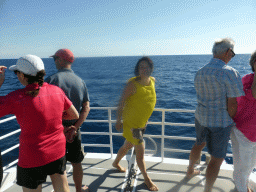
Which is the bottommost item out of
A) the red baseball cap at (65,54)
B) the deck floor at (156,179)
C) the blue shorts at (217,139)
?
the deck floor at (156,179)

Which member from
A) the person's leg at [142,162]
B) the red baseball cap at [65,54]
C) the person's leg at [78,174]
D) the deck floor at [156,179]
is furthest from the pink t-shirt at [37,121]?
the deck floor at [156,179]

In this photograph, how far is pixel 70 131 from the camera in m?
1.73

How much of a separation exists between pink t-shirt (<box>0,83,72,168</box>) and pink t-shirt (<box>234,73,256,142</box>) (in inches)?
65.2

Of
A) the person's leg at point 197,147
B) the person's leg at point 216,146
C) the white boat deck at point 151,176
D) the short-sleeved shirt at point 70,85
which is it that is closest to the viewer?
the short-sleeved shirt at point 70,85

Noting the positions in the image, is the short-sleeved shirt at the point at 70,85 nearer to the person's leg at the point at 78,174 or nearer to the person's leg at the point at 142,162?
the person's leg at the point at 78,174

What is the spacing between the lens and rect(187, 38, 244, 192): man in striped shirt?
1.59 m

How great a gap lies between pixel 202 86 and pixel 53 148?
4.65ft

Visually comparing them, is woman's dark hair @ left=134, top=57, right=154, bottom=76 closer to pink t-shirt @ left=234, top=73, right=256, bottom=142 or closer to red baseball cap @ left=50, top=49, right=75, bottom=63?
red baseball cap @ left=50, top=49, right=75, bottom=63

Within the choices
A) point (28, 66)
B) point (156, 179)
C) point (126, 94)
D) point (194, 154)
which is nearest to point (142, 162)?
point (156, 179)

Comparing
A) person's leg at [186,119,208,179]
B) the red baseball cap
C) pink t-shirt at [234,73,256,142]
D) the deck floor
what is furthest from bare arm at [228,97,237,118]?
the red baseball cap

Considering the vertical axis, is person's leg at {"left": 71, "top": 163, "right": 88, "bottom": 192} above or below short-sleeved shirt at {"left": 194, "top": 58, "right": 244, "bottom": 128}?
below

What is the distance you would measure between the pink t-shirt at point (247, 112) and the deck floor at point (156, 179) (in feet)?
2.83

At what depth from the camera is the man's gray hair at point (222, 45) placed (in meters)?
1.65

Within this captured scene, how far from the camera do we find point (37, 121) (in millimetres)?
1195
